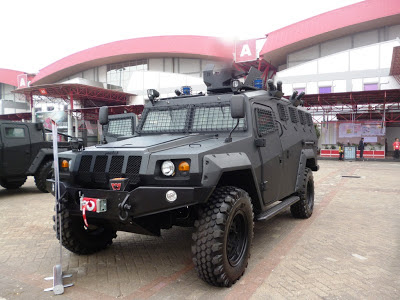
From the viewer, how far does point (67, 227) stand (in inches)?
151

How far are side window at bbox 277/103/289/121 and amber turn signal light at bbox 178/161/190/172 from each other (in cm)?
261

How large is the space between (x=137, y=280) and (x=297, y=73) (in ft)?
84.2

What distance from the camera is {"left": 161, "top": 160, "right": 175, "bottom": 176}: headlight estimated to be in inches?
122

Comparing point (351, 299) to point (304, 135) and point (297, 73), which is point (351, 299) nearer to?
point (304, 135)

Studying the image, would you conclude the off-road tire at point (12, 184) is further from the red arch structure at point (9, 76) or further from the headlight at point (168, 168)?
the red arch structure at point (9, 76)

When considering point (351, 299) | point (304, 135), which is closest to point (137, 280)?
point (351, 299)

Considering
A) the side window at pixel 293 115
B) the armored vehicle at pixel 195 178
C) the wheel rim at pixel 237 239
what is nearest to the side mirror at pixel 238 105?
the armored vehicle at pixel 195 178

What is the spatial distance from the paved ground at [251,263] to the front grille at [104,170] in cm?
106

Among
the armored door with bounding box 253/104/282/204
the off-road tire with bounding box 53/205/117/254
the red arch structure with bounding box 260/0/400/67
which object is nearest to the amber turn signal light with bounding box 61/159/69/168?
the off-road tire with bounding box 53/205/117/254

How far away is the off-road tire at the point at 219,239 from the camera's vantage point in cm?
308

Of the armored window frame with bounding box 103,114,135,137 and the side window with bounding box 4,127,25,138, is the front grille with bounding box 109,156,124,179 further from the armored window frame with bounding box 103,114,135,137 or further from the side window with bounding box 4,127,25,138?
the armored window frame with bounding box 103,114,135,137

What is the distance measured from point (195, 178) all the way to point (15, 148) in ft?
24.1

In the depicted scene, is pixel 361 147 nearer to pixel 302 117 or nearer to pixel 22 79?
pixel 302 117

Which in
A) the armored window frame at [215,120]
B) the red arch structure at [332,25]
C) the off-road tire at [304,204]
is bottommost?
the off-road tire at [304,204]
